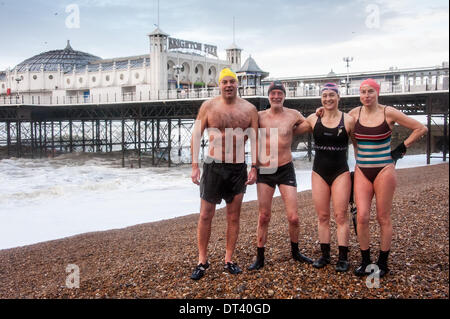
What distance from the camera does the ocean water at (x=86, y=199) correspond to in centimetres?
1229

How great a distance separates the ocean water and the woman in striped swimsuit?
8.87 meters

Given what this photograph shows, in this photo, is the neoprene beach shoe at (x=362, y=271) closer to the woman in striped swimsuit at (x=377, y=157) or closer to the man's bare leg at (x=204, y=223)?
the woman in striped swimsuit at (x=377, y=157)

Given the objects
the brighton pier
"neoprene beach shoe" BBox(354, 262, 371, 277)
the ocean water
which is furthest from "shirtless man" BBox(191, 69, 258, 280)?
the brighton pier

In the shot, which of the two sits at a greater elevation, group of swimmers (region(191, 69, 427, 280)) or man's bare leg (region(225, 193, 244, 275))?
group of swimmers (region(191, 69, 427, 280))

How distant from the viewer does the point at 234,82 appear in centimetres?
482

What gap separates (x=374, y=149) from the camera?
4.43m

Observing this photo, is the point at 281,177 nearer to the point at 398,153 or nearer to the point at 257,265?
the point at 257,265

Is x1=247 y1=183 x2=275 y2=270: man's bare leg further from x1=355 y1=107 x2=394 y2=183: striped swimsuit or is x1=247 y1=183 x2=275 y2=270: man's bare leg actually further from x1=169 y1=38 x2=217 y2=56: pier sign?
x1=169 y1=38 x2=217 y2=56: pier sign

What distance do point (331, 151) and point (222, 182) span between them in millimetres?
1292

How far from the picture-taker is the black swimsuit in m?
4.64

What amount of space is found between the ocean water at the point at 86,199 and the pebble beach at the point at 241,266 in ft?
10.3

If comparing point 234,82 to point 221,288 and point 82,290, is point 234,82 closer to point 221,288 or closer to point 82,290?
point 221,288

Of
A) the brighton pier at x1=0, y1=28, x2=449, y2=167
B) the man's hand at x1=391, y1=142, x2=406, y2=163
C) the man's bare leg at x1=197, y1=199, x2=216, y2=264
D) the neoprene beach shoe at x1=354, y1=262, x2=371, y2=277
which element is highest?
the brighton pier at x1=0, y1=28, x2=449, y2=167

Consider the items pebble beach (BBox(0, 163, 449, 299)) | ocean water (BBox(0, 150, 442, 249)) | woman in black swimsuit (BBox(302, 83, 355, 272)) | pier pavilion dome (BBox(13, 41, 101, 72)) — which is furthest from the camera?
pier pavilion dome (BBox(13, 41, 101, 72))
